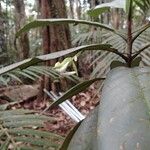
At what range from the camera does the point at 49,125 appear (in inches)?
113

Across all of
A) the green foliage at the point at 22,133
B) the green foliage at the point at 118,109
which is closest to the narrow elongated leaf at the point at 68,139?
the green foliage at the point at 118,109

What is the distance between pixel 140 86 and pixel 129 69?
85mm

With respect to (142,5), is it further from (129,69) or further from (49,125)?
(49,125)

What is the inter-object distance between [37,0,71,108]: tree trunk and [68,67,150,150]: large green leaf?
2.67 m

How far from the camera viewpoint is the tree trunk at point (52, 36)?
3396mm

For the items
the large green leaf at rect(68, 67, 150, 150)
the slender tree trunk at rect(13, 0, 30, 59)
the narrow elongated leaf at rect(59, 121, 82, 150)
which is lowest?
the slender tree trunk at rect(13, 0, 30, 59)

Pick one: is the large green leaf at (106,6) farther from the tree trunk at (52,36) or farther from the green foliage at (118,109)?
the tree trunk at (52,36)

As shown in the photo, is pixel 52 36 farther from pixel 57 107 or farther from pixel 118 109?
pixel 118 109

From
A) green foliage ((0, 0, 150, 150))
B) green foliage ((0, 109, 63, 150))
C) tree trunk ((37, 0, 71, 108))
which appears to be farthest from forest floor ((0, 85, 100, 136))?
green foliage ((0, 0, 150, 150))

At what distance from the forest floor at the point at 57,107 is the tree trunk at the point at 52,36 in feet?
0.42

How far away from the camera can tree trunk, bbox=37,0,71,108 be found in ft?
11.1

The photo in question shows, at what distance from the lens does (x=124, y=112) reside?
0.58 meters

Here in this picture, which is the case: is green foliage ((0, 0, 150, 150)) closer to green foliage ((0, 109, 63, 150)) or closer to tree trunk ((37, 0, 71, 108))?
green foliage ((0, 109, 63, 150))

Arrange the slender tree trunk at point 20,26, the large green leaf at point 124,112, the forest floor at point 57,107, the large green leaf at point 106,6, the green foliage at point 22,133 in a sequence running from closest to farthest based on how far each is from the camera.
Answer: the large green leaf at point 124,112 < the large green leaf at point 106,6 < the green foliage at point 22,133 < the forest floor at point 57,107 < the slender tree trunk at point 20,26
